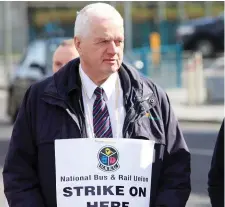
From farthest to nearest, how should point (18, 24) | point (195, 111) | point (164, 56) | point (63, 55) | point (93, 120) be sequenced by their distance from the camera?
point (18, 24) < point (164, 56) < point (195, 111) < point (63, 55) < point (93, 120)

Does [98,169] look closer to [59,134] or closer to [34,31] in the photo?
[59,134]

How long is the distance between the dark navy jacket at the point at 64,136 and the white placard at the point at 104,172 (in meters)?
0.04

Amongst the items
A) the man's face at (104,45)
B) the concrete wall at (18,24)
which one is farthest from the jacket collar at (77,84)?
the concrete wall at (18,24)

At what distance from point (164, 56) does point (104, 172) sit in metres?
19.7

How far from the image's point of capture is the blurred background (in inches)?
→ 609

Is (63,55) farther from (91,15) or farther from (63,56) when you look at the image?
(91,15)

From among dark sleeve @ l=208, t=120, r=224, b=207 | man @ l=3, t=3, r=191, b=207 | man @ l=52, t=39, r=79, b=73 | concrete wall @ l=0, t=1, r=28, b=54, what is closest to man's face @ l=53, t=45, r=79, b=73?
man @ l=52, t=39, r=79, b=73

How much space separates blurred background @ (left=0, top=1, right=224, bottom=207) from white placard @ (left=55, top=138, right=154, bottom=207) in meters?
3.39

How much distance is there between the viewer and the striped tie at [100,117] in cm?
423

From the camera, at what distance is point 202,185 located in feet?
31.9

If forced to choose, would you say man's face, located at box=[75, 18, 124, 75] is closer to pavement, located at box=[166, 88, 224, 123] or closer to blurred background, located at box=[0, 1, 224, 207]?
blurred background, located at box=[0, 1, 224, 207]

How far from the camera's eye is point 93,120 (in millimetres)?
4262

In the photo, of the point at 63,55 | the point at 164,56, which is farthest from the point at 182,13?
the point at 63,55

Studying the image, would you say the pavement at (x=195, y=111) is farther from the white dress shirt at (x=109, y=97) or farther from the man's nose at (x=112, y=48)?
the man's nose at (x=112, y=48)
